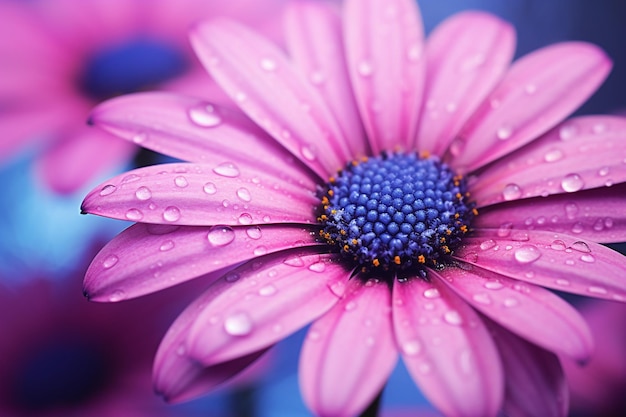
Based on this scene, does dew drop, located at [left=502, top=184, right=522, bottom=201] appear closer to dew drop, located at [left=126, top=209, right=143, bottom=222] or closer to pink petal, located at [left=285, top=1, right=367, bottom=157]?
pink petal, located at [left=285, top=1, right=367, bottom=157]

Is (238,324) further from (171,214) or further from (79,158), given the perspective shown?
(79,158)

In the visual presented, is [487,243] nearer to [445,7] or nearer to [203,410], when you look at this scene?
[203,410]

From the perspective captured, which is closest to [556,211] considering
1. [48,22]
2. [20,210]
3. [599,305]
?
[599,305]

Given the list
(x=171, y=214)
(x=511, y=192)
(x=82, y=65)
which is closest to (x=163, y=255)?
(x=171, y=214)

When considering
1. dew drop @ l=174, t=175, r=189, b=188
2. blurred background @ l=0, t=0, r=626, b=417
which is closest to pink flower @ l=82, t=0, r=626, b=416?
dew drop @ l=174, t=175, r=189, b=188

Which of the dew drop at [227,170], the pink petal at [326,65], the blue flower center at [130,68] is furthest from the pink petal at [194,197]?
the blue flower center at [130,68]

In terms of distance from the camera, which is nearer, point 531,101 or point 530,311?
point 530,311
